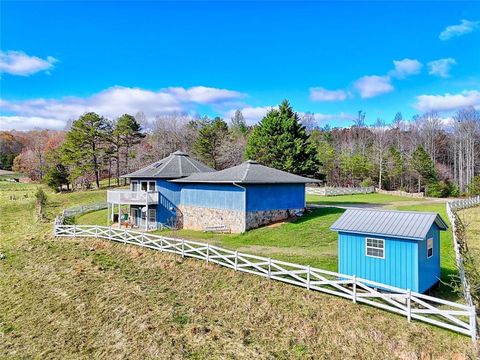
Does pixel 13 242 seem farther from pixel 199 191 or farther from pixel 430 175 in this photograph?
pixel 430 175

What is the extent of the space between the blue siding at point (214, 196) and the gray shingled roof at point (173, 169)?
157 centimetres

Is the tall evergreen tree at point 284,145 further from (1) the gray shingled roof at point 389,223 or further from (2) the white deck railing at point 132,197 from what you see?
(1) the gray shingled roof at point 389,223

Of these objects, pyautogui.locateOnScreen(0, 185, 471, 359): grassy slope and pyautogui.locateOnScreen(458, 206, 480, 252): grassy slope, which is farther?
pyautogui.locateOnScreen(458, 206, 480, 252): grassy slope

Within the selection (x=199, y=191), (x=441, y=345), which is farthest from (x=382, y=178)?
(x=441, y=345)

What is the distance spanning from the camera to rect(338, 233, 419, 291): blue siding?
36.0 ft

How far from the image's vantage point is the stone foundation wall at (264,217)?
73.2 ft

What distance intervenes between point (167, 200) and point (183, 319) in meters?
15.3

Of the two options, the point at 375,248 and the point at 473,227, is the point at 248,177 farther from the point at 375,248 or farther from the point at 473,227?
the point at 473,227

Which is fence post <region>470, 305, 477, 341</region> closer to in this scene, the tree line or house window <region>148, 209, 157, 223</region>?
house window <region>148, 209, 157, 223</region>

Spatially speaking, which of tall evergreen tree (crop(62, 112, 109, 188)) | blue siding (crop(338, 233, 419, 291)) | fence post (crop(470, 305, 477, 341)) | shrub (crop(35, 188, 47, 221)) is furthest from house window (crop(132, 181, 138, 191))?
fence post (crop(470, 305, 477, 341))

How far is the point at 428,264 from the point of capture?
38.0 feet

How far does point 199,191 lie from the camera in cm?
2475

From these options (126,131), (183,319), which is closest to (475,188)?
(183,319)

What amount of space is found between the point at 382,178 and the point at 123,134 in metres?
41.9
